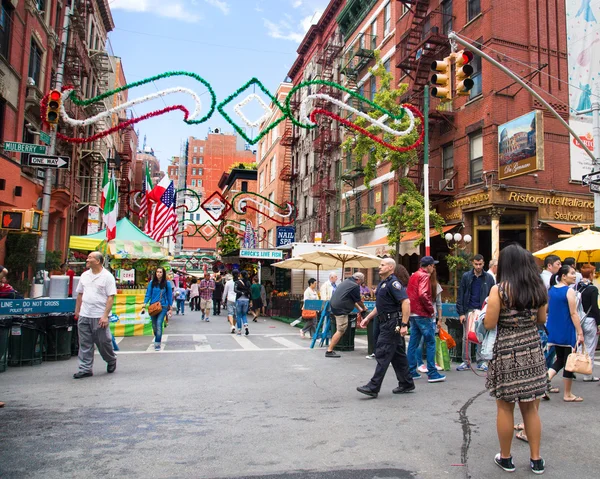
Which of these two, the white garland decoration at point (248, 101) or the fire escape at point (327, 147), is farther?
the fire escape at point (327, 147)

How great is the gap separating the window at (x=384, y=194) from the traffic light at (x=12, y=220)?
66.1 ft

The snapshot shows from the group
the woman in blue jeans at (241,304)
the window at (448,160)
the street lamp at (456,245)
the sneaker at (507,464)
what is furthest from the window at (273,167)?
the sneaker at (507,464)

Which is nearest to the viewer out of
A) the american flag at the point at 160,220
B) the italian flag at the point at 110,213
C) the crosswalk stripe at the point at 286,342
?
the crosswalk stripe at the point at 286,342

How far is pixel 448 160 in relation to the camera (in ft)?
77.8

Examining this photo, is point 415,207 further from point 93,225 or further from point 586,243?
point 93,225

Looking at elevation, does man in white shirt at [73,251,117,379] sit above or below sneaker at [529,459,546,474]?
above

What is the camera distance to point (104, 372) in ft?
28.9

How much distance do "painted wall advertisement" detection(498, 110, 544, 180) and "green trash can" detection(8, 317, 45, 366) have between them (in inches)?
638

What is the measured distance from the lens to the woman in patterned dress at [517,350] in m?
4.19

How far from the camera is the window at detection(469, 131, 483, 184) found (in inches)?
853

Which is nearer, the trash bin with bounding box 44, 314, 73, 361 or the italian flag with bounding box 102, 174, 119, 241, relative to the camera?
the trash bin with bounding box 44, 314, 73, 361

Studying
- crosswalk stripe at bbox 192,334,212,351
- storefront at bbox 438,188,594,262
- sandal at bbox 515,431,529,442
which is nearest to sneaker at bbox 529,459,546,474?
sandal at bbox 515,431,529,442

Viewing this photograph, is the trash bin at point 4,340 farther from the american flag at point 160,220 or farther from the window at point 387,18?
the window at point 387,18

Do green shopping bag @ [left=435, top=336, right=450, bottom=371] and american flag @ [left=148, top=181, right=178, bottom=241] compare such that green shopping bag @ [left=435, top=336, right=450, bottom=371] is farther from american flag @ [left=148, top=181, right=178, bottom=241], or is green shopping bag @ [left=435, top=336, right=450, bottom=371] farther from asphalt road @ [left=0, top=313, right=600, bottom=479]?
american flag @ [left=148, top=181, right=178, bottom=241]
